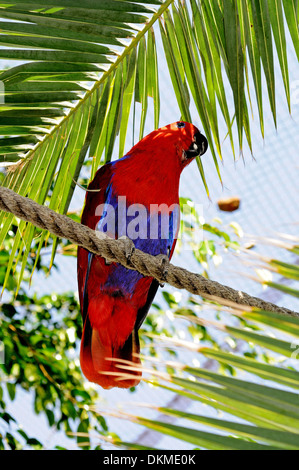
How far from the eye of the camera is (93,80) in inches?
39.1

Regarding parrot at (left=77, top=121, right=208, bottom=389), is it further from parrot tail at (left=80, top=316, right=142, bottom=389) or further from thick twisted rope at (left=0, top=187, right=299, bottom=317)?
thick twisted rope at (left=0, top=187, right=299, bottom=317)

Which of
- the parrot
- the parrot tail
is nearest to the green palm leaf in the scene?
the parrot

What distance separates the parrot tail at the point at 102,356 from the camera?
3.59ft

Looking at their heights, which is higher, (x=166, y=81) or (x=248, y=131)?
(x=166, y=81)

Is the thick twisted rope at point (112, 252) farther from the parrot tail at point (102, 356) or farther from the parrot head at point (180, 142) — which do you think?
the parrot head at point (180, 142)

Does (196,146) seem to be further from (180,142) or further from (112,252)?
(112,252)

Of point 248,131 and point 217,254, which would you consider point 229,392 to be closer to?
point 248,131

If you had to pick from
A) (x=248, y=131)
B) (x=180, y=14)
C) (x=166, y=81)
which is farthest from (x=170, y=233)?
(x=166, y=81)

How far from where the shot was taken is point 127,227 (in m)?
1.15

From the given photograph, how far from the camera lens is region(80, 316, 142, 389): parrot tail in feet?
3.59

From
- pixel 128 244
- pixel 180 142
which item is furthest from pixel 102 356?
pixel 180 142

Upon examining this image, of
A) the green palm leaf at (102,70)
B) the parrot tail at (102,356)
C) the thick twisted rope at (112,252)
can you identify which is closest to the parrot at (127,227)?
the parrot tail at (102,356)
